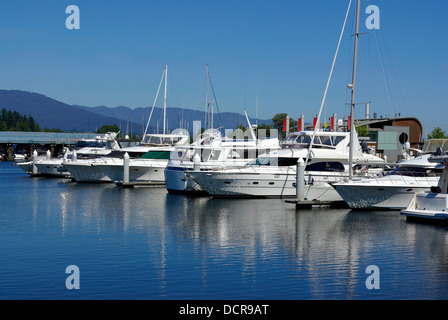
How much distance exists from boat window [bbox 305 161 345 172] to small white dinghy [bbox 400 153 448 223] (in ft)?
27.9

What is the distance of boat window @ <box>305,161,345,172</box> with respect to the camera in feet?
110

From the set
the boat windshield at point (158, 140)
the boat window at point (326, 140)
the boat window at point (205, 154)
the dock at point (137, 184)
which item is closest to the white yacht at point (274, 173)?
the boat window at point (326, 140)

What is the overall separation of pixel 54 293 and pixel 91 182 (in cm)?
3579

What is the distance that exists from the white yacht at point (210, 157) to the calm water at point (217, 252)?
20.1 ft

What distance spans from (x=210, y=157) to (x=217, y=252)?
19495mm

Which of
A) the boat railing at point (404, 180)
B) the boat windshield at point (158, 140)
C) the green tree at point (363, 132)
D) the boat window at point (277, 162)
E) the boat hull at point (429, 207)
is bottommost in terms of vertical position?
the boat hull at point (429, 207)

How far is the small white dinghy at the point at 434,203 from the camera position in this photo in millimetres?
24281

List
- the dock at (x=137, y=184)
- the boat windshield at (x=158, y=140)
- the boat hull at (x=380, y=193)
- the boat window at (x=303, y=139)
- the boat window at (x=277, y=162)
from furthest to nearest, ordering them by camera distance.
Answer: the boat windshield at (x=158, y=140) < the dock at (x=137, y=184) < the boat window at (x=303, y=139) < the boat window at (x=277, y=162) < the boat hull at (x=380, y=193)

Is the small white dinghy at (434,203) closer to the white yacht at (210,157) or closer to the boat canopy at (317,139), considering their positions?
the boat canopy at (317,139)

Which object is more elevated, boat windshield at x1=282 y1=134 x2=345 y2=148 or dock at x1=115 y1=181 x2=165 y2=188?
boat windshield at x1=282 y1=134 x2=345 y2=148

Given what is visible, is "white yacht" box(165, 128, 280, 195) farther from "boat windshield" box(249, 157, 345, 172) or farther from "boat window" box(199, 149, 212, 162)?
"boat windshield" box(249, 157, 345, 172)

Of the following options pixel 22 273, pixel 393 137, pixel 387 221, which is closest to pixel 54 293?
pixel 22 273

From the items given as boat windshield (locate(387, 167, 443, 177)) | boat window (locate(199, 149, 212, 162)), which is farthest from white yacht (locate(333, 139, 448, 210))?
boat window (locate(199, 149, 212, 162))

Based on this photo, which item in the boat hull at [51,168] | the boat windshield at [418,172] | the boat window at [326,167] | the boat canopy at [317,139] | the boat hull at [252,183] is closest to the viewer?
the boat windshield at [418,172]
